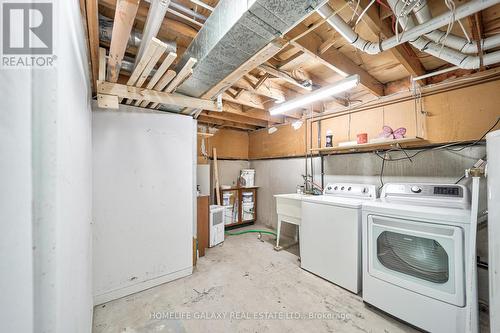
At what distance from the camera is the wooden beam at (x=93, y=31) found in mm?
1000

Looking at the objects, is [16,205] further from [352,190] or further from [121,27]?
[352,190]

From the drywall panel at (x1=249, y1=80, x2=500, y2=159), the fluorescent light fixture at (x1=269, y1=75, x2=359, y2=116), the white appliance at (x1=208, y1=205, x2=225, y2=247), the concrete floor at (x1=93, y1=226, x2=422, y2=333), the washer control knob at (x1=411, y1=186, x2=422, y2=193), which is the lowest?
the concrete floor at (x1=93, y1=226, x2=422, y2=333)

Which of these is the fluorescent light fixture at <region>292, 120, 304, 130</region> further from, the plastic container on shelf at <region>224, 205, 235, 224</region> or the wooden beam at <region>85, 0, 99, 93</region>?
the wooden beam at <region>85, 0, 99, 93</region>

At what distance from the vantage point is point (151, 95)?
75.3 inches

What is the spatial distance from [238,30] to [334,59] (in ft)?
4.18

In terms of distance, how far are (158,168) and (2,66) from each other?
6.47ft

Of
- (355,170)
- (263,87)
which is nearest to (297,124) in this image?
(263,87)

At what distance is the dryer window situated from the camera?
1635 mm

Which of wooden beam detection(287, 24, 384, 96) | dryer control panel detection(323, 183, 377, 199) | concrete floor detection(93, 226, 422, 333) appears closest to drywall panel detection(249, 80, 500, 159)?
wooden beam detection(287, 24, 384, 96)

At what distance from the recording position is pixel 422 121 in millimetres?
2287

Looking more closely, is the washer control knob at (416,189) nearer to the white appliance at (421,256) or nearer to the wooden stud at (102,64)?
the white appliance at (421,256)

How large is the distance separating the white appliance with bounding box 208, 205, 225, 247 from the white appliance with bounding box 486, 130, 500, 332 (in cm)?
303

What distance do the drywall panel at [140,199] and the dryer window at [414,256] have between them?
2189 millimetres

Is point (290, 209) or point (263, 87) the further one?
point (290, 209)
